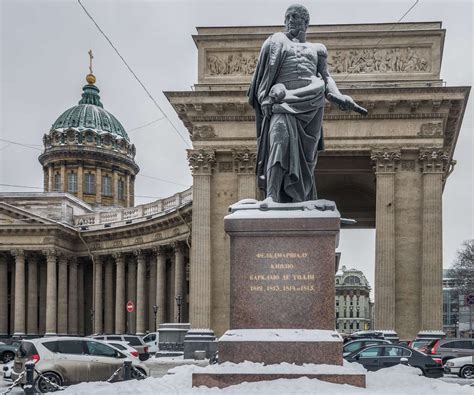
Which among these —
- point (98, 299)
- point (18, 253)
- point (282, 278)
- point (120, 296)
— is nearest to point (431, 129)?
point (282, 278)

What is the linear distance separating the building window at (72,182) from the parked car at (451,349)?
228ft

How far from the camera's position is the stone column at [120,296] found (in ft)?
229

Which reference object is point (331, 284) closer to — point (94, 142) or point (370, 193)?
point (370, 193)

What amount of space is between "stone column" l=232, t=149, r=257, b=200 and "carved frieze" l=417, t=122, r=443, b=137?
8.85 meters

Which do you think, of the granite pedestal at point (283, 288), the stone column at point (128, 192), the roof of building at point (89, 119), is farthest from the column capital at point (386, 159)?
the roof of building at point (89, 119)

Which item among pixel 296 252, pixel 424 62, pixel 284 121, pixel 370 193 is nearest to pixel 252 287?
pixel 296 252

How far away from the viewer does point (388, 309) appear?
4006 cm

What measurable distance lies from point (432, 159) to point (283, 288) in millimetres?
29770

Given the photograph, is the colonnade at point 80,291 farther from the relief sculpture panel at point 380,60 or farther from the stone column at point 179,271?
the relief sculpture panel at point 380,60

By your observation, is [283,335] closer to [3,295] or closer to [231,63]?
[231,63]

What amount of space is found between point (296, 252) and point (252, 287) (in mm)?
907

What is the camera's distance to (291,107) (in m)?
13.4

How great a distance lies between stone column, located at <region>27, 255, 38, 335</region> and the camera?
243 feet

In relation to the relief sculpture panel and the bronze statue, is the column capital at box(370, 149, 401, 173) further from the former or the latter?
the bronze statue
